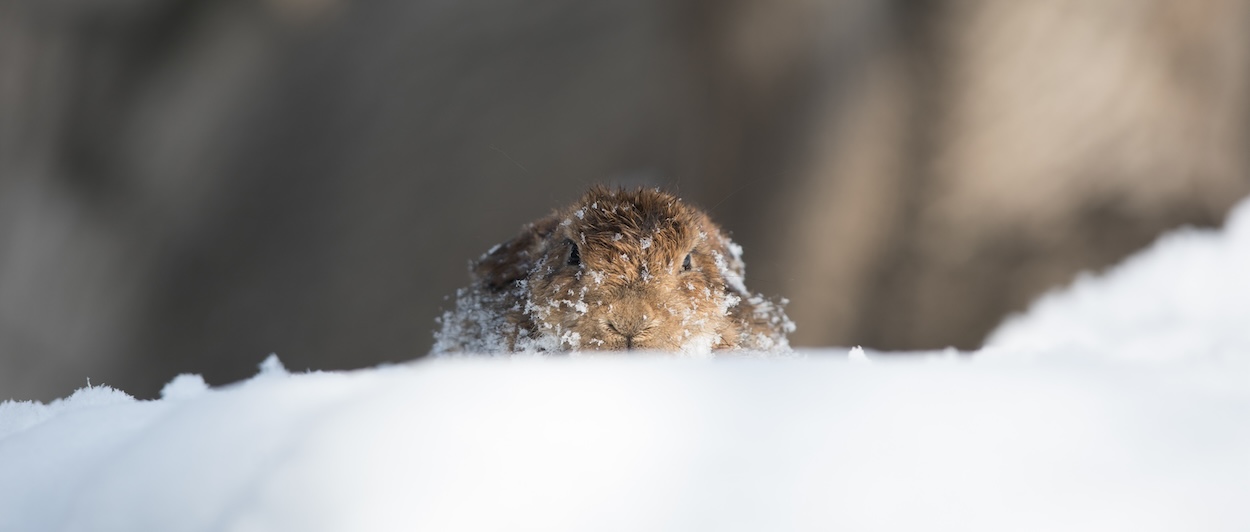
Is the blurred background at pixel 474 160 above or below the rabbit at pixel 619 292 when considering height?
above

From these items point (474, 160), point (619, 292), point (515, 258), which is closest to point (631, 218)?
point (619, 292)

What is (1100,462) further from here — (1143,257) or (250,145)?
(250,145)

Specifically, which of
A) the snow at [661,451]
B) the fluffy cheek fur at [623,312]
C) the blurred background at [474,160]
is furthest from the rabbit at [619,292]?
the blurred background at [474,160]

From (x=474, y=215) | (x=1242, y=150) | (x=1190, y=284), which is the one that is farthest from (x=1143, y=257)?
(x=474, y=215)

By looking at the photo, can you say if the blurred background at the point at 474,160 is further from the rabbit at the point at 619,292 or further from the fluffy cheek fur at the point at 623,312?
the fluffy cheek fur at the point at 623,312

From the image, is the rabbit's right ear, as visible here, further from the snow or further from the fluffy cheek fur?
the snow

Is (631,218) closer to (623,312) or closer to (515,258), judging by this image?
(623,312)
